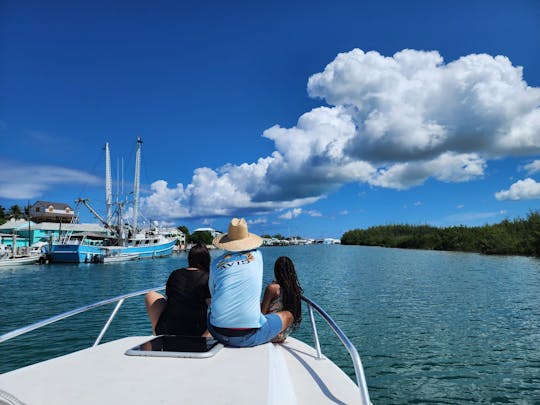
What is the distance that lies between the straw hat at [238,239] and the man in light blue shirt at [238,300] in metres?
0.02

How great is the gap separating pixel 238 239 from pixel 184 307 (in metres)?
0.97

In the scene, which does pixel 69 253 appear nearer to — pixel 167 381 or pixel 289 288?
pixel 289 288

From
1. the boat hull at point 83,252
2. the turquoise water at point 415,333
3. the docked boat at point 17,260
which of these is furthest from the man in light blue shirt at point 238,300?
the boat hull at point 83,252

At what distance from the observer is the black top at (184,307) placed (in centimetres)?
397

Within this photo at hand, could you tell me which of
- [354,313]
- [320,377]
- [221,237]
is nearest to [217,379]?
[320,377]

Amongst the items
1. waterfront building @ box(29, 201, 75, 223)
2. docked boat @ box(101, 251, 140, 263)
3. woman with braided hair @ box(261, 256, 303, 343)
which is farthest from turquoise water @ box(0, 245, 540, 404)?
waterfront building @ box(29, 201, 75, 223)

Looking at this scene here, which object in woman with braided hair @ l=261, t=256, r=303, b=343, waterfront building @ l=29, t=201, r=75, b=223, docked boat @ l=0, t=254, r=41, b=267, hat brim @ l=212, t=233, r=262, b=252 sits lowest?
docked boat @ l=0, t=254, r=41, b=267

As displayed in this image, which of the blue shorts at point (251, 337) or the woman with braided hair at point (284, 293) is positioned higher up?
the woman with braided hair at point (284, 293)

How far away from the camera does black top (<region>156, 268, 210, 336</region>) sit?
397 centimetres

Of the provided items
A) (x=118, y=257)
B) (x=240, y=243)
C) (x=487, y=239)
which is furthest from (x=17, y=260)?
(x=487, y=239)

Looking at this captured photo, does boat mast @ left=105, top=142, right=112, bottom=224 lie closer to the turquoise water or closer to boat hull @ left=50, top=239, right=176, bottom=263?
boat hull @ left=50, top=239, right=176, bottom=263

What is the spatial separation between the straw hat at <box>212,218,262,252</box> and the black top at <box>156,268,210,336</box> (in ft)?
1.80

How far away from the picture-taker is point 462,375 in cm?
710

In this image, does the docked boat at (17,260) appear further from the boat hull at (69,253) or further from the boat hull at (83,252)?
the boat hull at (83,252)
